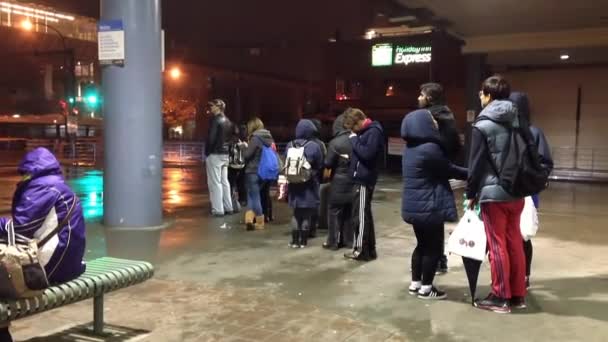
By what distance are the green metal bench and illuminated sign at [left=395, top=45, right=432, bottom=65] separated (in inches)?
786

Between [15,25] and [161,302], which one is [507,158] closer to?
[161,302]

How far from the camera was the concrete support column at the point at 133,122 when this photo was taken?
859 cm

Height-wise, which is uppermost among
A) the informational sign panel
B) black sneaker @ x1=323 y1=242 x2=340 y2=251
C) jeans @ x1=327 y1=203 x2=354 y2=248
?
the informational sign panel

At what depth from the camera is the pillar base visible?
723cm

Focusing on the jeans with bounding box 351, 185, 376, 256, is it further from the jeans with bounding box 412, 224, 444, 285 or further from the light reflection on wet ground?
the light reflection on wet ground

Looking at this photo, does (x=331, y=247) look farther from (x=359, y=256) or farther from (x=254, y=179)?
(x=254, y=179)

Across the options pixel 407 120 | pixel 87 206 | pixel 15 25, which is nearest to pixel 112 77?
pixel 87 206

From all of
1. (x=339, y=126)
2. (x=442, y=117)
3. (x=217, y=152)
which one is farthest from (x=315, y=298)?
(x=217, y=152)

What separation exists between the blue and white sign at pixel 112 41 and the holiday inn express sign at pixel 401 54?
1628 centimetres

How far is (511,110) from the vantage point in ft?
16.3

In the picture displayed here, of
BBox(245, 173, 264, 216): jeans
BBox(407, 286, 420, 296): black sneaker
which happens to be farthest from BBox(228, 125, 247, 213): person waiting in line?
BBox(407, 286, 420, 296): black sneaker

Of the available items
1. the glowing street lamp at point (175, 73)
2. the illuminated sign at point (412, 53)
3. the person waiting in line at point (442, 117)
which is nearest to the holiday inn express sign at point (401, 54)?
the illuminated sign at point (412, 53)

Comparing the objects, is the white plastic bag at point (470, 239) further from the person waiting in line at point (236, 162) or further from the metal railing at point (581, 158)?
the metal railing at point (581, 158)

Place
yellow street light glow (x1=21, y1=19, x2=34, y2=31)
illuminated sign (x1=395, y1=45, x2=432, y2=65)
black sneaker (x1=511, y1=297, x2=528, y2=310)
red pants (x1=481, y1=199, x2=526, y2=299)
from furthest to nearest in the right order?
yellow street light glow (x1=21, y1=19, x2=34, y2=31), illuminated sign (x1=395, y1=45, x2=432, y2=65), black sneaker (x1=511, y1=297, x2=528, y2=310), red pants (x1=481, y1=199, x2=526, y2=299)
